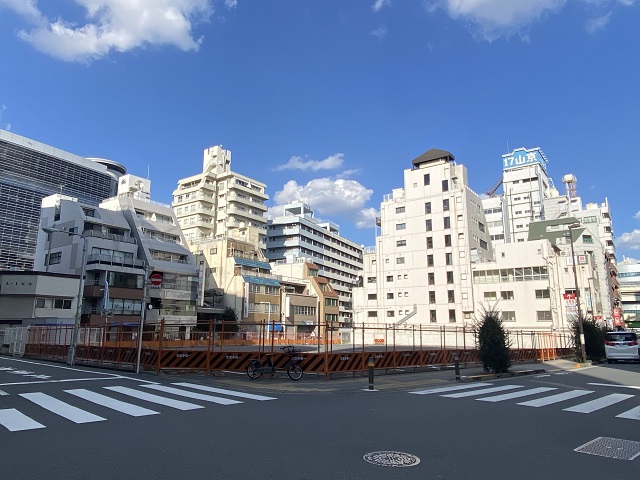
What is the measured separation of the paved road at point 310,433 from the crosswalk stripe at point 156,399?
0.09ft

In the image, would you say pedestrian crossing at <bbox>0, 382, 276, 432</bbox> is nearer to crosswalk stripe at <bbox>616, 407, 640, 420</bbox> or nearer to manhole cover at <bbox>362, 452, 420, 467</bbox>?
manhole cover at <bbox>362, 452, 420, 467</bbox>

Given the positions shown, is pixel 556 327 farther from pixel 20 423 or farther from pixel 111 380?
pixel 20 423

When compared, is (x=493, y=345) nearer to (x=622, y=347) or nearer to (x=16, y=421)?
(x=622, y=347)

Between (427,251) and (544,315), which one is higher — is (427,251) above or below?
above

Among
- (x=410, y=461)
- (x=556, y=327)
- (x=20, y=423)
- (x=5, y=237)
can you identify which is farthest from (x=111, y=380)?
(x=5, y=237)

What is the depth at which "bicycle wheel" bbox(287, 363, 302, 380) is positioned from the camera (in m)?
16.8

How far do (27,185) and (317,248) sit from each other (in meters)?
62.8

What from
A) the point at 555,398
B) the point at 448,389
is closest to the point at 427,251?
the point at 448,389

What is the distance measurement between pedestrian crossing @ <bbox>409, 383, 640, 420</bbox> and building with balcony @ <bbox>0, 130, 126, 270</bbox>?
89.9m

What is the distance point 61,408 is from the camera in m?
9.80

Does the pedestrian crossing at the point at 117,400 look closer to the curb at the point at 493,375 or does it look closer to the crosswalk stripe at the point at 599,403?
the crosswalk stripe at the point at 599,403

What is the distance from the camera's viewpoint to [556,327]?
5631 centimetres

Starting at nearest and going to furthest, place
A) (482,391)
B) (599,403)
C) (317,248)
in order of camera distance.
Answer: (599,403), (482,391), (317,248)

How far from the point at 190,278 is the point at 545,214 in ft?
286
